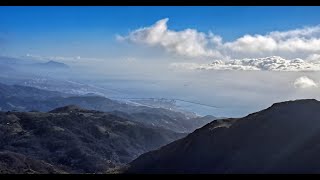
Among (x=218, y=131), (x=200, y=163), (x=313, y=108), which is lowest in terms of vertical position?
(x=200, y=163)

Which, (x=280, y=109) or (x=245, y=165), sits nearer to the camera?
(x=245, y=165)

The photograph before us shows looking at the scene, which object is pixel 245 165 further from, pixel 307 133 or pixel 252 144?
pixel 307 133

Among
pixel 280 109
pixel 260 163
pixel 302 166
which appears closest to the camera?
pixel 302 166
